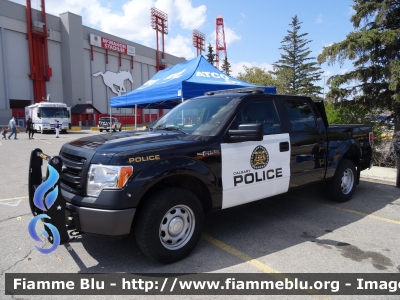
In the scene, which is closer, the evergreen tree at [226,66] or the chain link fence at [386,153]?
the chain link fence at [386,153]

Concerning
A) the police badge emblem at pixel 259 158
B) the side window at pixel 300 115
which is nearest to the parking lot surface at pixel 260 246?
the police badge emblem at pixel 259 158

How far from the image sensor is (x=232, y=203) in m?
3.61

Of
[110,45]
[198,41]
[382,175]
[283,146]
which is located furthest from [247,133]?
[198,41]

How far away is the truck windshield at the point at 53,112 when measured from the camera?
81.8 ft

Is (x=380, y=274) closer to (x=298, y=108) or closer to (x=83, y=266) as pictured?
(x=298, y=108)

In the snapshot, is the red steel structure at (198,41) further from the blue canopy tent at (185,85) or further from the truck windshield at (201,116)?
the truck windshield at (201,116)

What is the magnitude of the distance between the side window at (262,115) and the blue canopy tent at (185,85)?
16.6 feet

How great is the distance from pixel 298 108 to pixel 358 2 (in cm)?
732

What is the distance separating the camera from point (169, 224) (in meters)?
3.12

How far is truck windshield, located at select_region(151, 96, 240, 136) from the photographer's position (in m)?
3.65

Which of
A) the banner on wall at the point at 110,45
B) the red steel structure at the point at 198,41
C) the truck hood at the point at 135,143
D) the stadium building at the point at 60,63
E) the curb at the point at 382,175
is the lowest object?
the curb at the point at 382,175

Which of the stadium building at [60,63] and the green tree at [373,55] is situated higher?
the stadium building at [60,63]

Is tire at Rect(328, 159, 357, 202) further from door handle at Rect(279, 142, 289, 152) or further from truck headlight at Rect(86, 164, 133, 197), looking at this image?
truck headlight at Rect(86, 164, 133, 197)

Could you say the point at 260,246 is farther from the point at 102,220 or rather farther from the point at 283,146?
the point at 102,220
